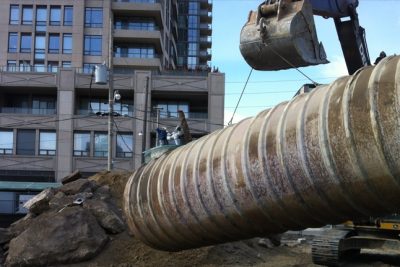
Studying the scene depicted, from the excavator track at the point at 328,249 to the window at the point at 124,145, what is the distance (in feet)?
138

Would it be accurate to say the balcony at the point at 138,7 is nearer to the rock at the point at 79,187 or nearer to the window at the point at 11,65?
the window at the point at 11,65

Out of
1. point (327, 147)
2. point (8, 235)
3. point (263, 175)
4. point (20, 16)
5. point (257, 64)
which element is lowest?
point (8, 235)

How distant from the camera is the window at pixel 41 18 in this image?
6619 centimetres

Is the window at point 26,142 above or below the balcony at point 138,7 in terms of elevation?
below

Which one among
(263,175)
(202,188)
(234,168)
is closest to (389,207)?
(263,175)

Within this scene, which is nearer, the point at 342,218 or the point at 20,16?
the point at 342,218

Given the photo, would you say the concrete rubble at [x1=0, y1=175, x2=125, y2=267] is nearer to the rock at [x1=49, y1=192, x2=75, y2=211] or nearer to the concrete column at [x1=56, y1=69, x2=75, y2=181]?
the rock at [x1=49, y1=192, x2=75, y2=211]

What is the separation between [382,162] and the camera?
5.00m

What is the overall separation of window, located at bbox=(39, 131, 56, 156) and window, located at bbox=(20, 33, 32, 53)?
14358mm

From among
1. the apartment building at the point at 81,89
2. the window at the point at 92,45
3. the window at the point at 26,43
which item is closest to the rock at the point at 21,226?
the apartment building at the point at 81,89

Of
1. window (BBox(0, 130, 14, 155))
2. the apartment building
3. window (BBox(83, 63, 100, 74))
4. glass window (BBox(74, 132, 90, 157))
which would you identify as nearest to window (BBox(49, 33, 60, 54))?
the apartment building

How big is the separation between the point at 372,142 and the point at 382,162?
0.62 ft

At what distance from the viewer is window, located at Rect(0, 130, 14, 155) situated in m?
55.7

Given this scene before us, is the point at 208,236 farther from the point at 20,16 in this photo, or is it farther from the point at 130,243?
the point at 20,16
